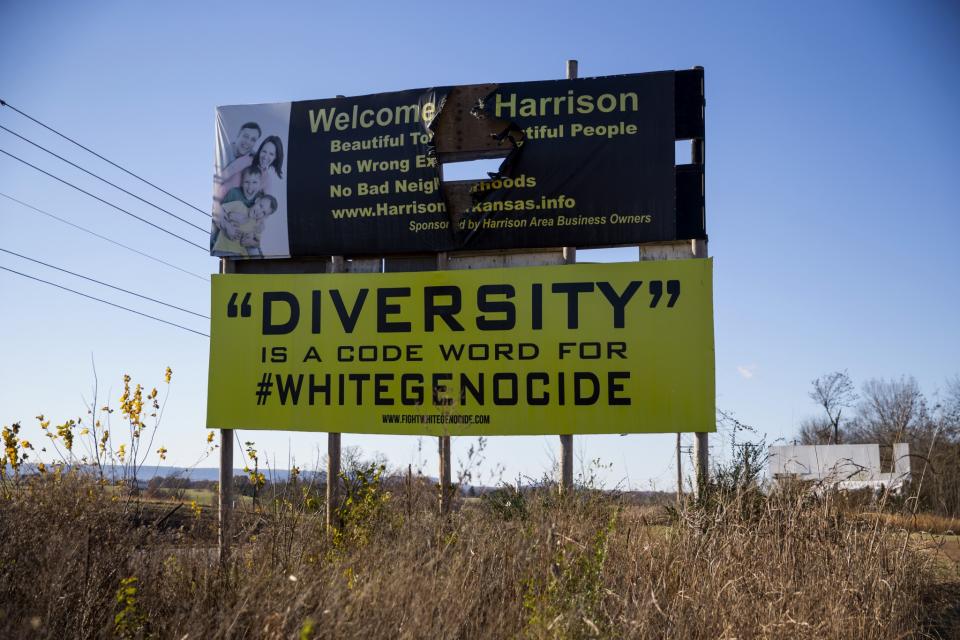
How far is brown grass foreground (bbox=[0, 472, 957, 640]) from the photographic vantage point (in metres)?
5.25

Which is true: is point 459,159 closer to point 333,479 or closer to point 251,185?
point 251,185

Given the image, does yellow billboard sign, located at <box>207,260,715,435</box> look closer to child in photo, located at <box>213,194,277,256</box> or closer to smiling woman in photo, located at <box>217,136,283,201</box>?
child in photo, located at <box>213,194,277,256</box>

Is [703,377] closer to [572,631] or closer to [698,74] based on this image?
[698,74]

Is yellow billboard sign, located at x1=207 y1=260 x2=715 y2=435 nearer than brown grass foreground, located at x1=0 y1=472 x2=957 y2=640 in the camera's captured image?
No

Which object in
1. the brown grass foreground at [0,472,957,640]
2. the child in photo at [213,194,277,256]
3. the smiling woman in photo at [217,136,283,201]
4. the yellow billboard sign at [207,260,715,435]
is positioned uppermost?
the smiling woman in photo at [217,136,283,201]

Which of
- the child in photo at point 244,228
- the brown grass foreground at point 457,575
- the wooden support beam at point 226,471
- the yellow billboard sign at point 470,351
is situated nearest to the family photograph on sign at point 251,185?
the child in photo at point 244,228

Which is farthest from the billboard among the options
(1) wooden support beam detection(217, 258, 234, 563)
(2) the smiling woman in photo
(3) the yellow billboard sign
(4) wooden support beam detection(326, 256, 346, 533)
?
(4) wooden support beam detection(326, 256, 346, 533)

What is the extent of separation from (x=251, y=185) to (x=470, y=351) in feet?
11.8

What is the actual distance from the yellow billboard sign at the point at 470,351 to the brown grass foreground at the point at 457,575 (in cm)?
167

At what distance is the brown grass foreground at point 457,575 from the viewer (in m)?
5.25

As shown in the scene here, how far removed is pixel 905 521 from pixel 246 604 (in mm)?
6000

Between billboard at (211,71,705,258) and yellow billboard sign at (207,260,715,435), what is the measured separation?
18.9 inches

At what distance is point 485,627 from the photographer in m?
5.81

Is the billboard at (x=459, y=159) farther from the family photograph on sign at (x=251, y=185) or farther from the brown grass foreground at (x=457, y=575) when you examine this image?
the brown grass foreground at (x=457, y=575)
